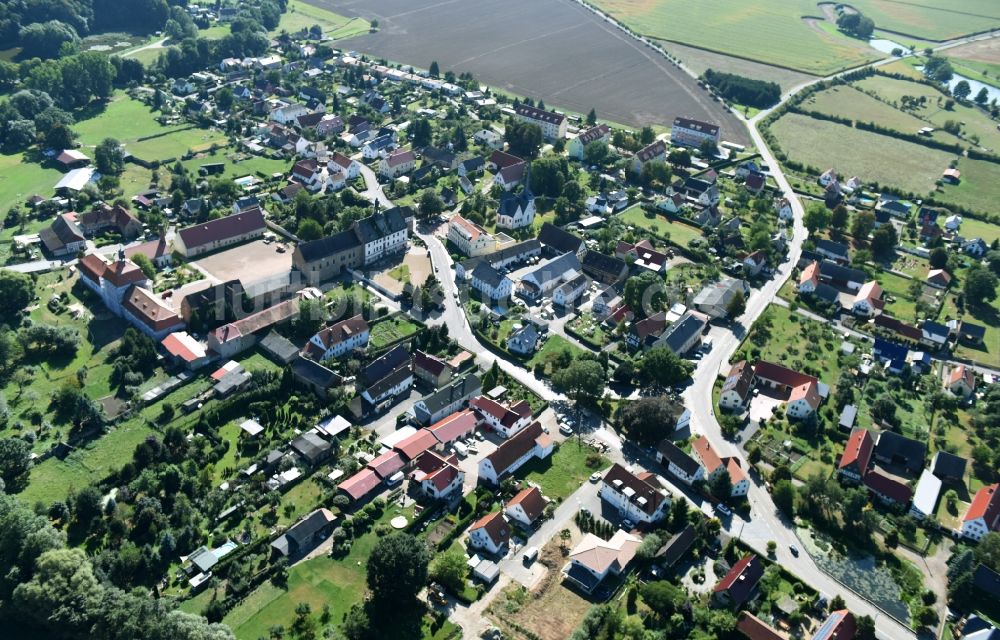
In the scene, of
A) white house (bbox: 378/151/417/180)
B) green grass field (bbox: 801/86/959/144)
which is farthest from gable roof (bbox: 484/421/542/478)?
green grass field (bbox: 801/86/959/144)

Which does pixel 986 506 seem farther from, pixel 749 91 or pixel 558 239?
pixel 749 91

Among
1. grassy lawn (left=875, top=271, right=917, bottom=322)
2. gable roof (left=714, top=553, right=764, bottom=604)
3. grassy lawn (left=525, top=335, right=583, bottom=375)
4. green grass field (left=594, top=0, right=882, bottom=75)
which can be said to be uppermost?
green grass field (left=594, top=0, right=882, bottom=75)

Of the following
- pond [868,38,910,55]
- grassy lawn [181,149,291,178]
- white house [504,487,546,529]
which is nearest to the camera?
white house [504,487,546,529]

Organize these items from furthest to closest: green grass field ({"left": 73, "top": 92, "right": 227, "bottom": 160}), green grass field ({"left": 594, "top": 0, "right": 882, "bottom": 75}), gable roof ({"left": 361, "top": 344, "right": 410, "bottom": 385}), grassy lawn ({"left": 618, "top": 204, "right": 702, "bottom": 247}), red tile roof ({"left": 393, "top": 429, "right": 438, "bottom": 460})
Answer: green grass field ({"left": 594, "top": 0, "right": 882, "bottom": 75})
green grass field ({"left": 73, "top": 92, "right": 227, "bottom": 160})
grassy lawn ({"left": 618, "top": 204, "right": 702, "bottom": 247})
gable roof ({"left": 361, "top": 344, "right": 410, "bottom": 385})
red tile roof ({"left": 393, "top": 429, "right": 438, "bottom": 460})

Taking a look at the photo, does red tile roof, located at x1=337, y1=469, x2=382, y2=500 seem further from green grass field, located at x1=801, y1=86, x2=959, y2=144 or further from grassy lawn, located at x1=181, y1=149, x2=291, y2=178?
green grass field, located at x1=801, y1=86, x2=959, y2=144

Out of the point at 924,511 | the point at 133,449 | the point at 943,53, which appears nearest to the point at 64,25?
the point at 133,449

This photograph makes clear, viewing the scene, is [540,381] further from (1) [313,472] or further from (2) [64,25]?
(2) [64,25]

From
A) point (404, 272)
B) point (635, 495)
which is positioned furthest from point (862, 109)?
point (635, 495)

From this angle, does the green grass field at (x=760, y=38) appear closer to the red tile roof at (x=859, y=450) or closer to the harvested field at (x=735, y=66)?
the harvested field at (x=735, y=66)
